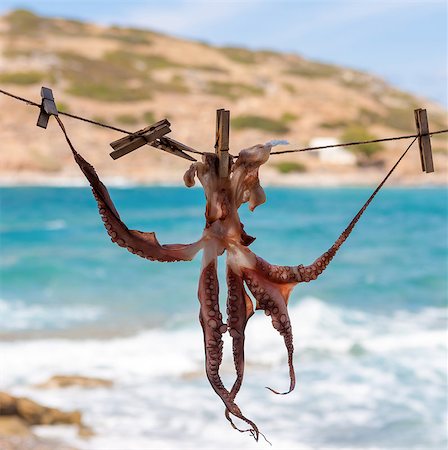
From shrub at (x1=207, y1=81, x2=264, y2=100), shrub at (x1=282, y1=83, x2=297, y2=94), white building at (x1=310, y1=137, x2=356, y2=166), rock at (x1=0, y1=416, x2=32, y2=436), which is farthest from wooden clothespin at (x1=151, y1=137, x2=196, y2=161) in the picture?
shrub at (x1=282, y1=83, x2=297, y2=94)

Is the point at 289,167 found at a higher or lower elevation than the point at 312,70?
lower

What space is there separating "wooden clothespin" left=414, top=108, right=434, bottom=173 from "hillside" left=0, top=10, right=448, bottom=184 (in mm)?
46733

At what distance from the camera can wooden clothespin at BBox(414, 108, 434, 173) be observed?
3865 millimetres

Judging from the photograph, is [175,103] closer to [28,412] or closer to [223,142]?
[28,412]

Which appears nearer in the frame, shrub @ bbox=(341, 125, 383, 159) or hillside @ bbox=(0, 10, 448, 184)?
hillside @ bbox=(0, 10, 448, 184)

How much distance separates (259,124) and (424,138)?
60931 mm

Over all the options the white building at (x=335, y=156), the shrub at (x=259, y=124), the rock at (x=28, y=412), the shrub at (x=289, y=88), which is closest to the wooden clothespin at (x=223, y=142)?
the rock at (x=28, y=412)


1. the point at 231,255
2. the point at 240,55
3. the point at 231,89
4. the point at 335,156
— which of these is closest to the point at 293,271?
the point at 231,255

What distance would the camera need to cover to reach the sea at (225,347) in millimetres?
10219

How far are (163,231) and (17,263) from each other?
34.6 ft

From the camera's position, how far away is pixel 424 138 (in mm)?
3939

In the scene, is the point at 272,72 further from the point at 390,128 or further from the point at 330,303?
the point at 330,303

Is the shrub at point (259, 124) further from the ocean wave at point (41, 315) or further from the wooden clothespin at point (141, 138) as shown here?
the wooden clothespin at point (141, 138)

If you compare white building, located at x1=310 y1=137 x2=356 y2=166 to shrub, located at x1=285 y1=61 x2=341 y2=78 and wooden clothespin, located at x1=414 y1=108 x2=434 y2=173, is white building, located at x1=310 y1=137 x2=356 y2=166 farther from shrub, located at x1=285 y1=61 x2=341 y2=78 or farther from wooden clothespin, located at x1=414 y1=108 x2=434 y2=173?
wooden clothespin, located at x1=414 y1=108 x2=434 y2=173
